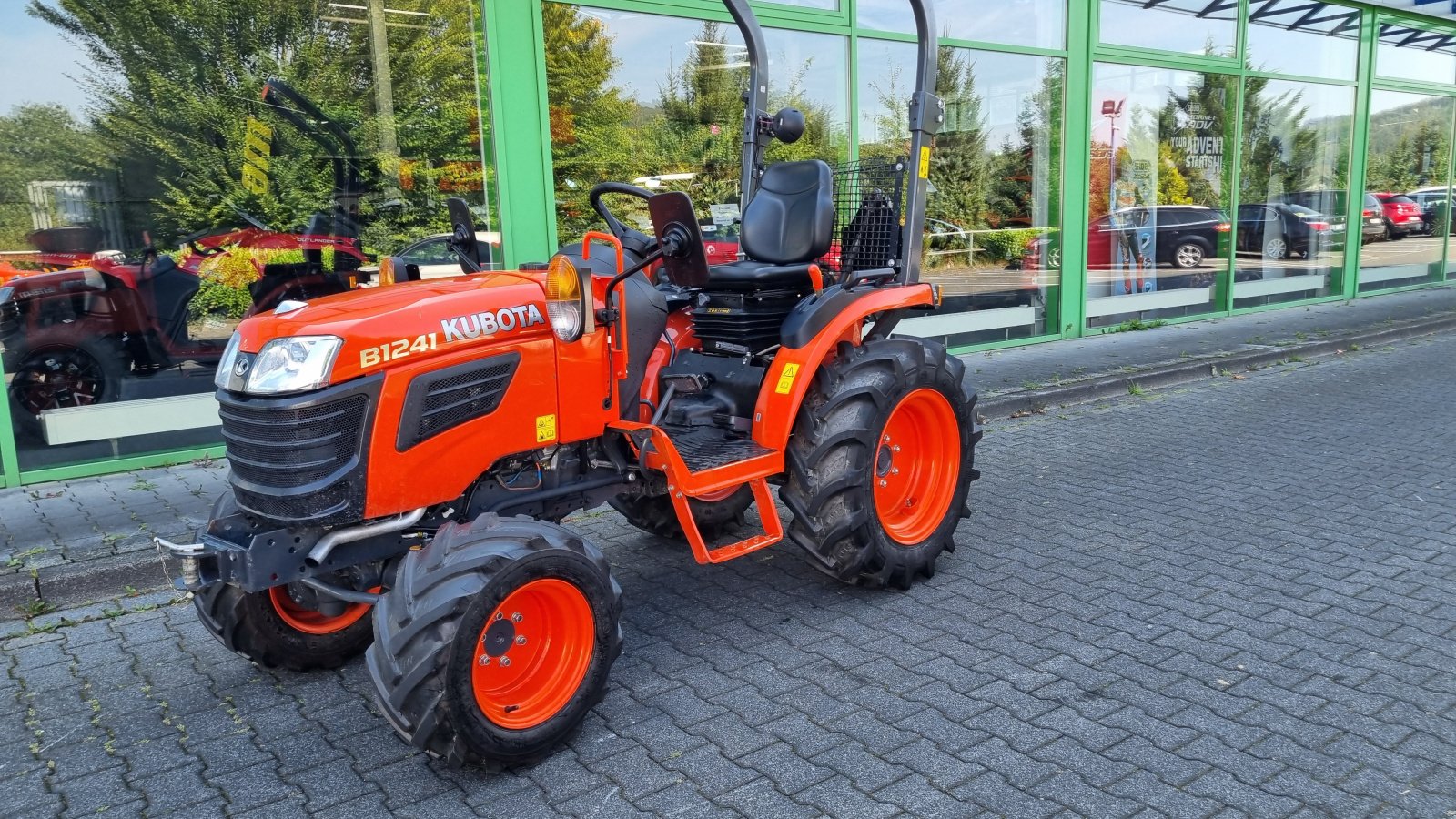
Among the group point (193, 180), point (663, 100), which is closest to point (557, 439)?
point (193, 180)

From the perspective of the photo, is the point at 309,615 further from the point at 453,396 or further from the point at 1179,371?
the point at 1179,371

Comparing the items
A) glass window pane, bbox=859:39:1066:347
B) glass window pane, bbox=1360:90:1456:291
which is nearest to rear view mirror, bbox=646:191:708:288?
glass window pane, bbox=859:39:1066:347

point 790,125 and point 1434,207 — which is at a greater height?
point 790,125

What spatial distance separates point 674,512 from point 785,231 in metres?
1.43

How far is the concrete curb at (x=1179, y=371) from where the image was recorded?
8000 millimetres

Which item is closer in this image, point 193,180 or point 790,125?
point 790,125

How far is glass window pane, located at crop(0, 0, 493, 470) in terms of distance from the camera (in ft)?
20.1

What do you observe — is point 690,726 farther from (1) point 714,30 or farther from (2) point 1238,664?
(1) point 714,30

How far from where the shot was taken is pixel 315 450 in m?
2.91

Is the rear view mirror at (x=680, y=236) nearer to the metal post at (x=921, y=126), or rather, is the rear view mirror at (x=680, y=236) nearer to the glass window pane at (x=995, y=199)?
the metal post at (x=921, y=126)

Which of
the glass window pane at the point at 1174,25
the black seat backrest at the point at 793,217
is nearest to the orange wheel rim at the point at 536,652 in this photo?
the black seat backrest at the point at 793,217

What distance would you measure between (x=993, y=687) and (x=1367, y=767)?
1.05m

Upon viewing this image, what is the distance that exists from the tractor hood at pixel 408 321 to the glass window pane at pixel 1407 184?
578 inches

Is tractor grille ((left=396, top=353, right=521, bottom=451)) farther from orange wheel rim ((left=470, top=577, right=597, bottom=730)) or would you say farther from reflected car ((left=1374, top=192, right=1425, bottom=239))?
reflected car ((left=1374, top=192, right=1425, bottom=239))
